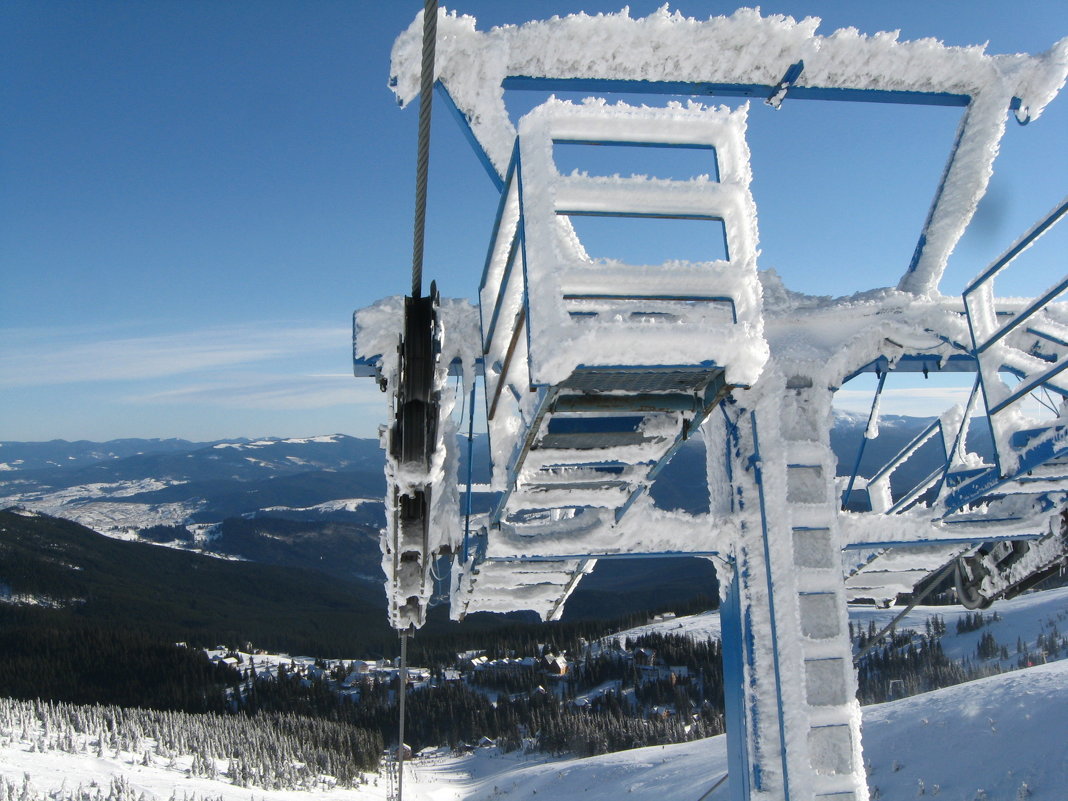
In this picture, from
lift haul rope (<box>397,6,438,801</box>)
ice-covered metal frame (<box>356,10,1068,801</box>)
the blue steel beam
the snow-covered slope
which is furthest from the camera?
the snow-covered slope

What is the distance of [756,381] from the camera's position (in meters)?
4.28

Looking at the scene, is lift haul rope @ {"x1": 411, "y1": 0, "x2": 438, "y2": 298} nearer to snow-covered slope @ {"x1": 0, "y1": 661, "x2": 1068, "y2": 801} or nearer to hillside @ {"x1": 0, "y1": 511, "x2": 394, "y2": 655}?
snow-covered slope @ {"x1": 0, "y1": 661, "x2": 1068, "y2": 801}

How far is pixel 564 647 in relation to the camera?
11838 cm

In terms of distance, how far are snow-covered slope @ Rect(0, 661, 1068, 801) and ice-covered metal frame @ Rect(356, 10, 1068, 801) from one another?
9594 mm

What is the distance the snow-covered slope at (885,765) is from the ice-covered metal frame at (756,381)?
31.5ft

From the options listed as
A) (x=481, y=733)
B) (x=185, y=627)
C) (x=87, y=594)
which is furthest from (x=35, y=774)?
(x=87, y=594)

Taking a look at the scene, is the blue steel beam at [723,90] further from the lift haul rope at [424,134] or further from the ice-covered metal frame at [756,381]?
the lift haul rope at [424,134]

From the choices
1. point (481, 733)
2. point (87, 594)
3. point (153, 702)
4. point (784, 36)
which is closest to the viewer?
point (784, 36)

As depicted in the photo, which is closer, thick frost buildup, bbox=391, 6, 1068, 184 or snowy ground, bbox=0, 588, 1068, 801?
thick frost buildup, bbox=391, 6, 1068, 184

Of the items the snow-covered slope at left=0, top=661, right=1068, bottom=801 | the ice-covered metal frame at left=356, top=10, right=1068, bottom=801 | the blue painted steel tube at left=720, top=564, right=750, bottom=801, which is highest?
the ice-covered metal frame at left=356, top=10, right=1068, bottom=801

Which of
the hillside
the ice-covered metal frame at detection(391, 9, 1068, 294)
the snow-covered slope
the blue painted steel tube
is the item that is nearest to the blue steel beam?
the ice-covered metal frame at detection(391, 9, 1068, 294)

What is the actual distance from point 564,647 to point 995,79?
120m

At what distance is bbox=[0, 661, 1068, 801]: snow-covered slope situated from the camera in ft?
78.7

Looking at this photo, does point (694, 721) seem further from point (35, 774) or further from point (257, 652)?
point (257, 652)
